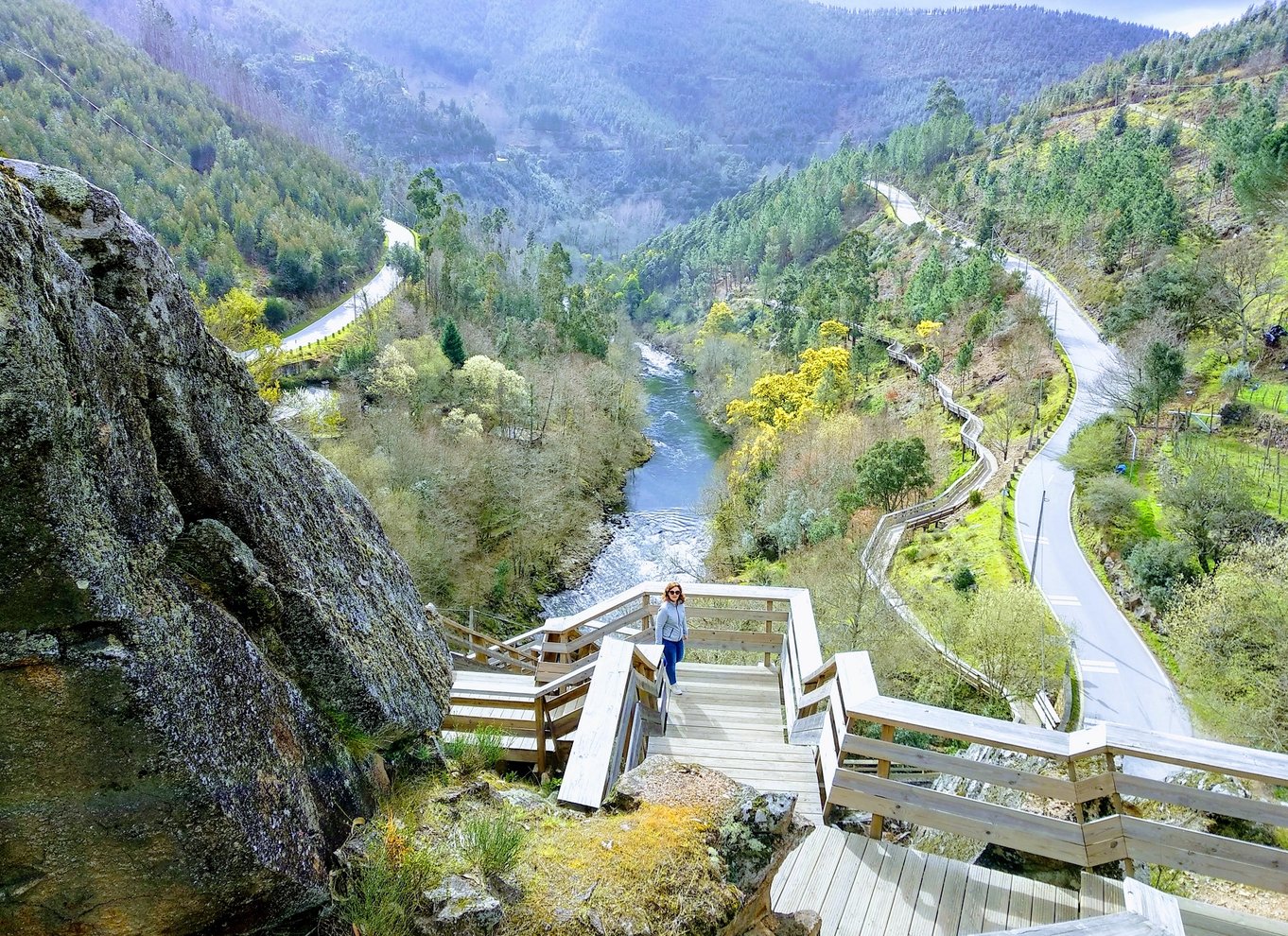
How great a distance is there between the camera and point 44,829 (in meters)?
3.03

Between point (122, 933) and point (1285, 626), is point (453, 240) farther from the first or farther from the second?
point (122, 933)

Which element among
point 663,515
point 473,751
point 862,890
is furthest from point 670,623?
point 663,515

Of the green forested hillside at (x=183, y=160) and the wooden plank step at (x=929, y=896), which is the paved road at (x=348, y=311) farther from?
the wooden plank step at (x=929, y=896)

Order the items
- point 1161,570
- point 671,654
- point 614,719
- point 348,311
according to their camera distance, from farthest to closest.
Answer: point 348,311 < point 1161,570 < point 671,654 < point 614,719

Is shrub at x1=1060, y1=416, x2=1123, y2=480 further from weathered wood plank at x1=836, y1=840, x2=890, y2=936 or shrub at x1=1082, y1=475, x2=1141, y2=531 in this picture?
weathered wood plank at x1=836, y1=840, x2=890, y2=936

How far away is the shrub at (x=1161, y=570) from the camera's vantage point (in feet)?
90.1

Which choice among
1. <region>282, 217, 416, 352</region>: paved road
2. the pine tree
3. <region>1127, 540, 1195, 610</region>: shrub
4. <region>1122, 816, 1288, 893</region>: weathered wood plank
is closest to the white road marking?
<region>1127, 540, 1195, 610</region>: shrub

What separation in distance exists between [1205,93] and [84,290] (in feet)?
416

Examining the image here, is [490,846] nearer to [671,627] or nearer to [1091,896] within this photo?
[1091,896]

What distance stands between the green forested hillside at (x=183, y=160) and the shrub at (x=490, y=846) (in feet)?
174

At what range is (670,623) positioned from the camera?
316 inches

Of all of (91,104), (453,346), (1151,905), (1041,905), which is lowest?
(453,346)

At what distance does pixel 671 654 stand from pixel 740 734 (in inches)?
43.5

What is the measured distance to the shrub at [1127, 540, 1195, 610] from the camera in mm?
27469
